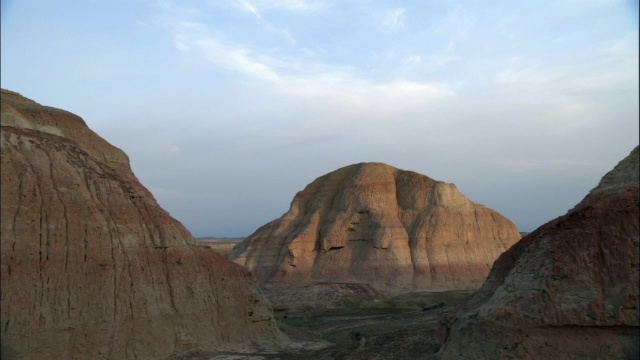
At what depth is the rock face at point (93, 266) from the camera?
52.7 ft

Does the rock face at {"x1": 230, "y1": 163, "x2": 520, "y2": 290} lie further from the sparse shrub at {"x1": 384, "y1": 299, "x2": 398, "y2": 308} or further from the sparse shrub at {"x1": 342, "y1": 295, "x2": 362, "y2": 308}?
the sparse shrub at {"x1": 342, "y1": 295, "x2": 362, "y2": 308}

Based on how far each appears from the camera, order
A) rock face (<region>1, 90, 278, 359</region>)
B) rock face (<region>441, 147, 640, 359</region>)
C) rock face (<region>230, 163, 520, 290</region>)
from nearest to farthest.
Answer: rock face (<region>441, 147, 640, 359</region>)
rock face (<region>1, 90, 278, 359</region>)
rock face (<region>230, 163, 520, 290</region>)

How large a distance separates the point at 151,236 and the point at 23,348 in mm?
6167

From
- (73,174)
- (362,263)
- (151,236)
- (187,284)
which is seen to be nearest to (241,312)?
(187,284)

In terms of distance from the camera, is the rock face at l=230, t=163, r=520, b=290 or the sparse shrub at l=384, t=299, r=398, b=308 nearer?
the sparse shrub at l=384, t=299, r=398, b=308

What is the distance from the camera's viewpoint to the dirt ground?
1927 cm

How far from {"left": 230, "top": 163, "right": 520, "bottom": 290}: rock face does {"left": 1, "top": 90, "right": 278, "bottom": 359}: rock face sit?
23.6 meters

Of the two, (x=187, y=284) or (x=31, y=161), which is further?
(x=187, y=284)

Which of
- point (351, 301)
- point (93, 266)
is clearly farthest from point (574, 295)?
point (351, 301)

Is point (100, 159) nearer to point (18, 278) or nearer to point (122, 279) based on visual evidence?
point (122, 279)

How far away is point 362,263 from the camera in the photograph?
4606 centimetres

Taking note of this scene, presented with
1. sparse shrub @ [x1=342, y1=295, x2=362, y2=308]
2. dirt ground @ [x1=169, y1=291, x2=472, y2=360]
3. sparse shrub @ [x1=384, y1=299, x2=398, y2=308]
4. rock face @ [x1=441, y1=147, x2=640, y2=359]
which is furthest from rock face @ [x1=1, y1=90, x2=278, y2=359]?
sparse shrub @ [x1=384, y1=299, x2=398, y2=308]

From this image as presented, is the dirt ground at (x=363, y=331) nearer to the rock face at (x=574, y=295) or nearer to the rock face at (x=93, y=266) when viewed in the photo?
the rock face at (x=93, y=266)

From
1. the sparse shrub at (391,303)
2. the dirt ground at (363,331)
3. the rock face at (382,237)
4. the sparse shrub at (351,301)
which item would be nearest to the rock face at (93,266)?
the dirt ground at (363,331)
